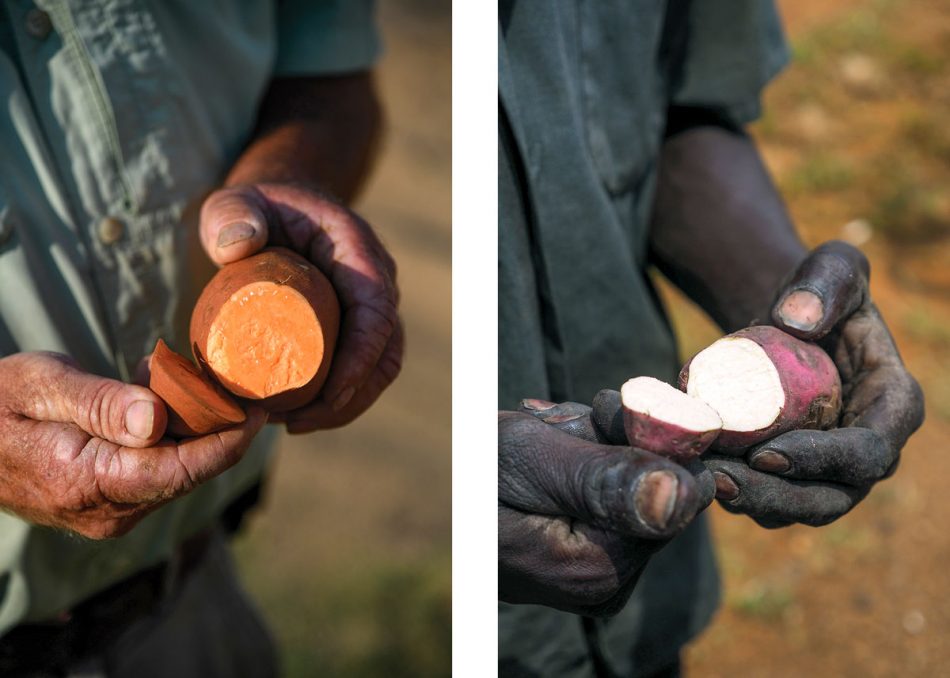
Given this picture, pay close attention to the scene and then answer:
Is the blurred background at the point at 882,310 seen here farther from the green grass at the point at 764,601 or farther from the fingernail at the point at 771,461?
the fingernail at the point at 771,461

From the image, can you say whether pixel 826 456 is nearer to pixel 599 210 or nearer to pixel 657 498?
pixel 657 498

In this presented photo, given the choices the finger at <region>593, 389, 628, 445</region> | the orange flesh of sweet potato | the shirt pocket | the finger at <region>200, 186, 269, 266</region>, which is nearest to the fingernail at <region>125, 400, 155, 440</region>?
the orange flesh of sweet potato

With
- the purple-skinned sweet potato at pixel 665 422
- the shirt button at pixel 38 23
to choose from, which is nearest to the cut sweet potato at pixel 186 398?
the purple-skinned sweet potato at pixel 665 422

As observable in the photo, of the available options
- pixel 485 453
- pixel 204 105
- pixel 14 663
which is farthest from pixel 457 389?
pixel 14 663

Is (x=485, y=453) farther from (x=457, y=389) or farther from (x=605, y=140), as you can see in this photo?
(x=605, y=140)

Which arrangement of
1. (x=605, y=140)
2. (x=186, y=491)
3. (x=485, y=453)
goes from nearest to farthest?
(x=485, y=453) → (x=186, y=491) → (x=605, y=140)

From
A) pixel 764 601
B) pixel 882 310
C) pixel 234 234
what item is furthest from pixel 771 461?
pixel 882 310
